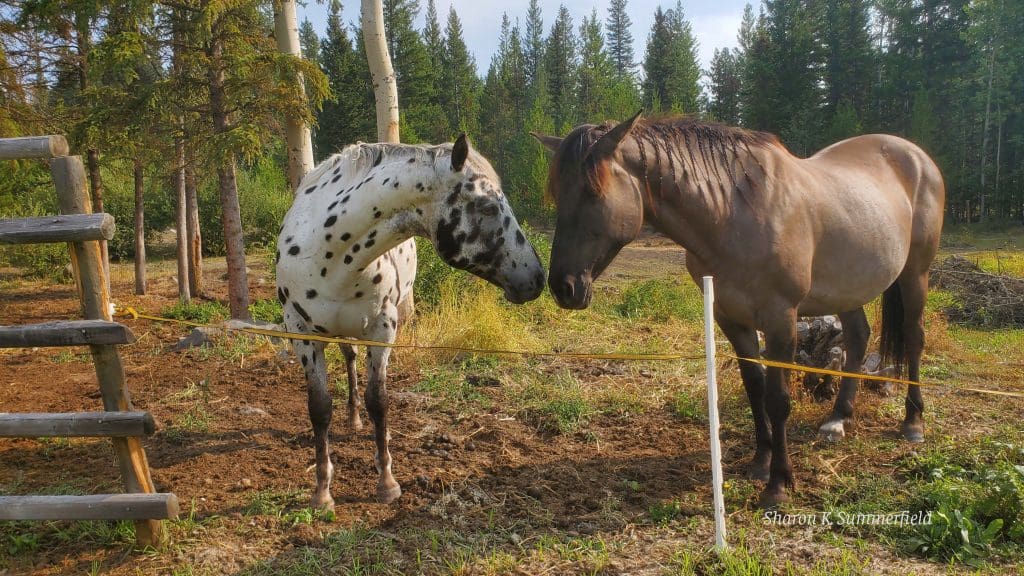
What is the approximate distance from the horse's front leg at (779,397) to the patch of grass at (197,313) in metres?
8.52

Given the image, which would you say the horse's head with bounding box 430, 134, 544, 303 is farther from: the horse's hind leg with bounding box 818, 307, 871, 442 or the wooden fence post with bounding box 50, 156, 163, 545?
the horse's hind leg with bounding box 818, 307, 871, 442

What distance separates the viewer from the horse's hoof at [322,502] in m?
3.31

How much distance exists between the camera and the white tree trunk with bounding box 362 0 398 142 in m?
7.36

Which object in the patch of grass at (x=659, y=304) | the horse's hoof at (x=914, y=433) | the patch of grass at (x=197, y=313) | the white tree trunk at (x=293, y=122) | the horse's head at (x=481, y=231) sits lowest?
the horse's hoof at (x=914, y=433)

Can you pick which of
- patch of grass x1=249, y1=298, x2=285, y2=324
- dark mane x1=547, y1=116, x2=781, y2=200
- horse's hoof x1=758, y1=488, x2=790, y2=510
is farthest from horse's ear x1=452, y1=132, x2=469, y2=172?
patch of grass x1=249, y1=298, x2=285, y2=324

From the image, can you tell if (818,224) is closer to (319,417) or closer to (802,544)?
(802,544)

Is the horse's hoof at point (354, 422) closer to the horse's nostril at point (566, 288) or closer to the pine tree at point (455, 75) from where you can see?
the horse's nostril at point (566, 288)

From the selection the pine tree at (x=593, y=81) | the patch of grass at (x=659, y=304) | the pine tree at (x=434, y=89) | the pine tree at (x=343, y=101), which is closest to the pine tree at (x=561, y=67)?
the pine tree at (x=593, y=81)

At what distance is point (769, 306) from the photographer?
3193 mm

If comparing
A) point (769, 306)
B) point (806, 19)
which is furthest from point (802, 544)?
point (806, 19)

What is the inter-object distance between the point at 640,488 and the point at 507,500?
80 centimetres

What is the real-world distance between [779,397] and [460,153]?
2160 mm

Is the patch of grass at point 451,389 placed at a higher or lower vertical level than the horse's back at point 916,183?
lower

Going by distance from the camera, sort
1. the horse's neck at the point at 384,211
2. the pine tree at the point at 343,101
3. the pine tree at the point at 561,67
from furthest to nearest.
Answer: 1. the pine tree at the point at 561,67
2. the pine tree at the point at 343,101
3. the horse's neck at the point at 384,211
